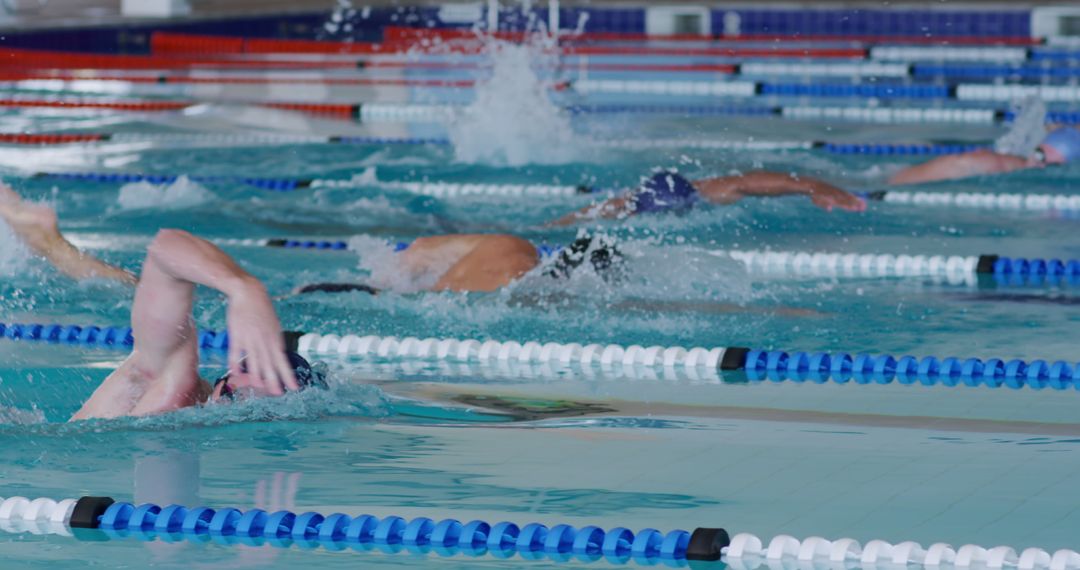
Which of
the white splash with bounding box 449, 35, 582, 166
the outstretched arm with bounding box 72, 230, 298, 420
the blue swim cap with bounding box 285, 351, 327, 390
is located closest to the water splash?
the white splash with bounding box 449, 35, 582, 166

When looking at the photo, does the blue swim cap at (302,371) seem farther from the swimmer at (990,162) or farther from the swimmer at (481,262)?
the swimmer at (990,162)

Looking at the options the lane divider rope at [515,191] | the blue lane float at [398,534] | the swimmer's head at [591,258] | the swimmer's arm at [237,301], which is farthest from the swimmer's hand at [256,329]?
the lane divider rope at [515,191]

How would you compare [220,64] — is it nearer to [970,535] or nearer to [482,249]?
[482,249]

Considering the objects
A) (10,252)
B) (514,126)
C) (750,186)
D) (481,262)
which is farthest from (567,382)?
(514,126)

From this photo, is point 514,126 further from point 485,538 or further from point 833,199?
point 485,538

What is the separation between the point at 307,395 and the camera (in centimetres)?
333

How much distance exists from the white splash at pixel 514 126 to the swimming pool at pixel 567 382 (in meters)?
Answer: 0.02

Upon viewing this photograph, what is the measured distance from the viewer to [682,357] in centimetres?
421

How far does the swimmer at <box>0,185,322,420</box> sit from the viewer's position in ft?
8.73

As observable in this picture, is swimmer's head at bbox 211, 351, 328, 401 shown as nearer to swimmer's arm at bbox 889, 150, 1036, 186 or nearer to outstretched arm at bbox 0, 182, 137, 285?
outstretched arm at bbox 0, 182, 137, 285

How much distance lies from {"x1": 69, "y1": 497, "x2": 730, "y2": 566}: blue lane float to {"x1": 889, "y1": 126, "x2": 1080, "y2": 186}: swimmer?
14.8 feet

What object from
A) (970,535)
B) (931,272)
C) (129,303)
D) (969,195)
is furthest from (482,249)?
(969,195)

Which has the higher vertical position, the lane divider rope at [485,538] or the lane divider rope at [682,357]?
the lane divider rope at [485,538]

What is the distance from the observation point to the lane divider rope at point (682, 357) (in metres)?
4.02
